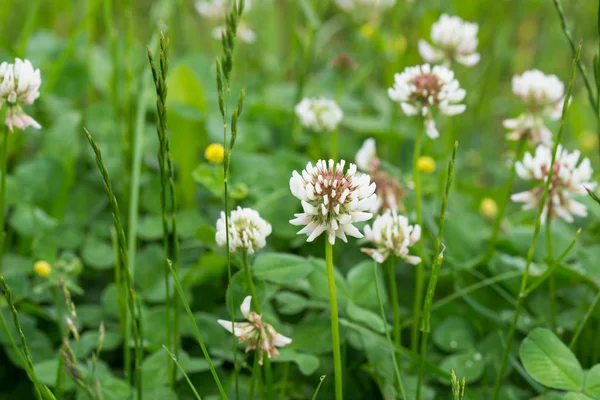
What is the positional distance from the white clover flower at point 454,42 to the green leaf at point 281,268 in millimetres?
681

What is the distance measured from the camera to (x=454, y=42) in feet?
5.32

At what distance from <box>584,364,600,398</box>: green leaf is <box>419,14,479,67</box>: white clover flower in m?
0.80

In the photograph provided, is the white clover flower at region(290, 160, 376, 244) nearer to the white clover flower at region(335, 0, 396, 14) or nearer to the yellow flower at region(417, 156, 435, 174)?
the yellow flower at region(417, 156, 435, 174)

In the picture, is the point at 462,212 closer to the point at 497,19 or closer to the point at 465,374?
the point at 465,374

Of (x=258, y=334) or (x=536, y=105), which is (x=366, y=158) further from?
(x=258, y=334)

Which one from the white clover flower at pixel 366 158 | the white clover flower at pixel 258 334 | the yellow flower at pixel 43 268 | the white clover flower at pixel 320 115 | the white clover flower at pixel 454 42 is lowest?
the white clover flower at pixel 258 334

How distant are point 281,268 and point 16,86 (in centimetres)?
57

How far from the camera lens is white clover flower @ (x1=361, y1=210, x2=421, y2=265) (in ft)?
3.61

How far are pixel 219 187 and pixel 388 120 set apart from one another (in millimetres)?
958

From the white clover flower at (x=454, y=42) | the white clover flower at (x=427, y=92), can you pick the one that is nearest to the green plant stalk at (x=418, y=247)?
the white clover flower at (x=427, y=92)

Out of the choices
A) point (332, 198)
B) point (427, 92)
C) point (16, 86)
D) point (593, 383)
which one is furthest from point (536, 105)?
point (16, 86)

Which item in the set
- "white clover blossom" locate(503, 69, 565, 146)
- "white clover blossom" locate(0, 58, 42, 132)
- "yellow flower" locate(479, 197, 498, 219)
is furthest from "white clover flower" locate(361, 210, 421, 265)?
"yellow flower" locate(479, 197, 498, 219)

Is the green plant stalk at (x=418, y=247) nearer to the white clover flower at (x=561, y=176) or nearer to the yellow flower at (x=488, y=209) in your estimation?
the white clover flower at (x=561, y=176)

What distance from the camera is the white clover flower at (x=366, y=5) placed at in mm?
2404
